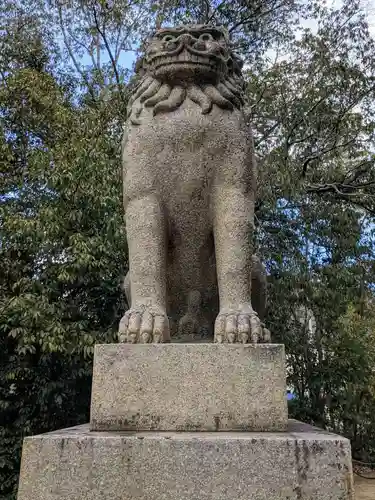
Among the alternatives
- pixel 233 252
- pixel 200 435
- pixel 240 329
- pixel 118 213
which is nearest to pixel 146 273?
pixel 233 252

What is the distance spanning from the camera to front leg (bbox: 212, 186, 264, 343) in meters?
2.34

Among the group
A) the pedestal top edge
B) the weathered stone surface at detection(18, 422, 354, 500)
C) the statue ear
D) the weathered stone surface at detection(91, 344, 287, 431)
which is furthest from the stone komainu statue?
the weathered stone surface at detection(18, 422, 354, 500)

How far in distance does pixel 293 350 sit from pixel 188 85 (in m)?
7.26

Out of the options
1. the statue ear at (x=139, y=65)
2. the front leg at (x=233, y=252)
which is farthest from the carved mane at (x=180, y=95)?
the front leg at (x=233, y=252)

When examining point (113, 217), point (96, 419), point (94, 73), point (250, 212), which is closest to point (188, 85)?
point (250, 212)

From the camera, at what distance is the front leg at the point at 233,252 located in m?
2.34

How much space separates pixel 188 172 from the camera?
8.41 feet

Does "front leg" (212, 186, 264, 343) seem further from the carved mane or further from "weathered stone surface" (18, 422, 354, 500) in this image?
"weathered stone surface" (18, 422, 354, 500)

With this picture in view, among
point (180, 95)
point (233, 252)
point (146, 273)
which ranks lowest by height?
point (146, 273)

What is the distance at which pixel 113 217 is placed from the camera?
6.28 metres

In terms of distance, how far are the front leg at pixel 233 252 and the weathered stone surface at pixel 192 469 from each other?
0.55m

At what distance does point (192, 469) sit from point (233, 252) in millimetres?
997

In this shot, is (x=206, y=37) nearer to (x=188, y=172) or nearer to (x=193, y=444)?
(x=188, y=172)

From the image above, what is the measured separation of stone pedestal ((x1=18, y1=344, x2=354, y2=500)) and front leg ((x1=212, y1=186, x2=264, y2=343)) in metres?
0.24
